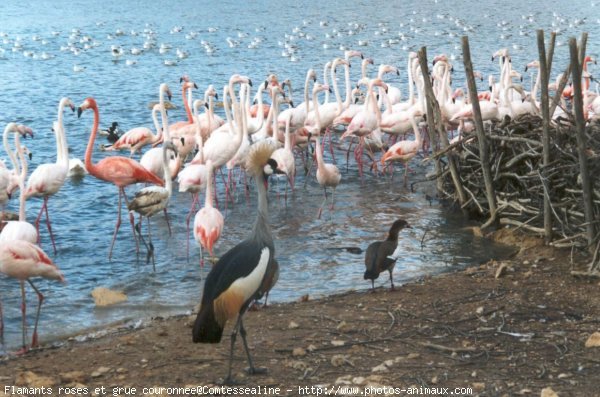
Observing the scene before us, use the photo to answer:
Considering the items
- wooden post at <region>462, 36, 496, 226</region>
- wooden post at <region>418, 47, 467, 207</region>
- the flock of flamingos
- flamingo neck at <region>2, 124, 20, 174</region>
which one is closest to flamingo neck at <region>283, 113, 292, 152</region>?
the flock of flamingos

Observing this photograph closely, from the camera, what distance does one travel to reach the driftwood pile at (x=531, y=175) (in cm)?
882

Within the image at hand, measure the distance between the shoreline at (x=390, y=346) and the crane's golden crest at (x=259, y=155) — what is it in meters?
1.29

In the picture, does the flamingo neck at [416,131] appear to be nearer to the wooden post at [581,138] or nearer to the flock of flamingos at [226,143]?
the flock of flamingos at [226,143]

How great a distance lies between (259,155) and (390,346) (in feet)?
5.28

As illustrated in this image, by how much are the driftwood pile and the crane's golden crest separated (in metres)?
3.26

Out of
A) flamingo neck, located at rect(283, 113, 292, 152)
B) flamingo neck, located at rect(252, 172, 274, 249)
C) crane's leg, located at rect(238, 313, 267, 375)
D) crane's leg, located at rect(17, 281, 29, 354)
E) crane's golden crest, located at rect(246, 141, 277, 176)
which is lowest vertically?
crane's leg, located at rect(17, 281, 29, 354)

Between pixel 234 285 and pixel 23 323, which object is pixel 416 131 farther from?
pixel 234 285

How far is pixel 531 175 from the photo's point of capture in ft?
30.4

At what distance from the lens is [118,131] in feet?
55.5

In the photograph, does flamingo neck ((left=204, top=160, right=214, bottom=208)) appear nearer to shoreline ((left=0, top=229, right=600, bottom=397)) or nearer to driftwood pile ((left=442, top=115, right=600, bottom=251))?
shoreline ((left=0, top=229, right=600, bottom=397))

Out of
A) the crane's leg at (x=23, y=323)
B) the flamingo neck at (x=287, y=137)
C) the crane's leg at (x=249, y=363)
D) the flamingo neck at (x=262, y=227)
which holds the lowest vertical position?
the crane's leg at (x=23, y=323)

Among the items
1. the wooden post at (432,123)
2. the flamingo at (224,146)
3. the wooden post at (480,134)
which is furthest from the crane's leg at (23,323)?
the wooden post at (432,123)

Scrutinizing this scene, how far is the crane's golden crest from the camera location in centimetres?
641

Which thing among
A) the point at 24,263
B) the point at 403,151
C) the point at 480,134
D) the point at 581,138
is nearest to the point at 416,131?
the point at 403,151
